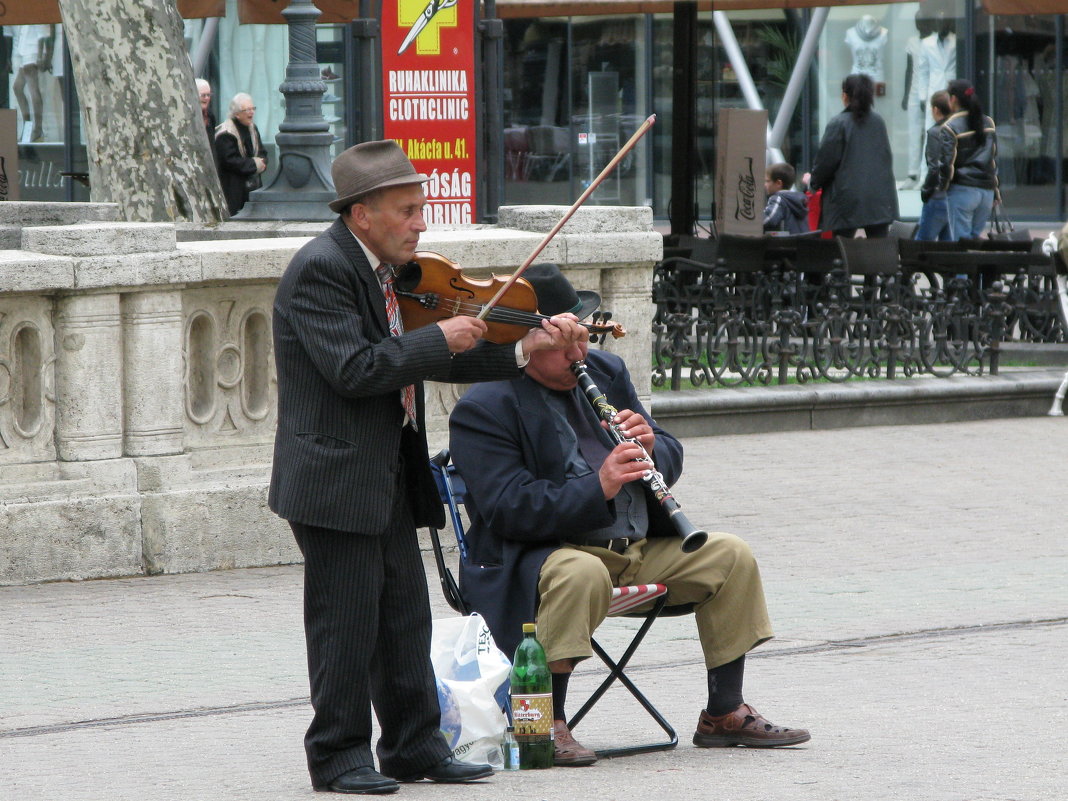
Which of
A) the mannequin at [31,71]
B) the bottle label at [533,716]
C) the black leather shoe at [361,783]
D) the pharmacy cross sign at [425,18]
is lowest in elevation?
the black leather shoe at [361,783]

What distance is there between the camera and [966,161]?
55.4 ft

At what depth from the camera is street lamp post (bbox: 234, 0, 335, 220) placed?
34.5 feet

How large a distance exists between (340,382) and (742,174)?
10997 millimetres

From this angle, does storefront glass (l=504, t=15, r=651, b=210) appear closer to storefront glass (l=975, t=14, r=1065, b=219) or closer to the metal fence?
storefront glass (l=975, t=14, r=1065, b=219)

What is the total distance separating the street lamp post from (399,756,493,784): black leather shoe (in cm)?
575

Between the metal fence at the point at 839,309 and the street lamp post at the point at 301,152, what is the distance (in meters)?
2.69

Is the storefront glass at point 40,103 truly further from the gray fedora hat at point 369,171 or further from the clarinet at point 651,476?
the gray fedora hat at point 369,171

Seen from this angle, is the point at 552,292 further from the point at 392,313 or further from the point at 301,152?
the point at 301,152

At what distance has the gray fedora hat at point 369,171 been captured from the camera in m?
4.82

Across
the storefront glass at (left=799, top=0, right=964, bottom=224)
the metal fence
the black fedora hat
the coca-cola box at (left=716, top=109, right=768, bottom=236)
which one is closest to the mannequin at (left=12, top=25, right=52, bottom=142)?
the storefront glass at (left=799, top=0, right=964, bottom=224)

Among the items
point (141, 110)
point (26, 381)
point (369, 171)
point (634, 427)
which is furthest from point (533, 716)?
point (141, 110)

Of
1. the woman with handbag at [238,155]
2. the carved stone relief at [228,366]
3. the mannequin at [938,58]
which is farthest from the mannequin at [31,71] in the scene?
the carved stone relief at [228,366]

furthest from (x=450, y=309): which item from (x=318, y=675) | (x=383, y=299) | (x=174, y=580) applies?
(x=174, y=580)

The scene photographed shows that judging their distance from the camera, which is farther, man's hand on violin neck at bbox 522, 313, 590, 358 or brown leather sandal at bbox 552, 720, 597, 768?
brown leather sandal at bbox 552, 720, 597, 768
